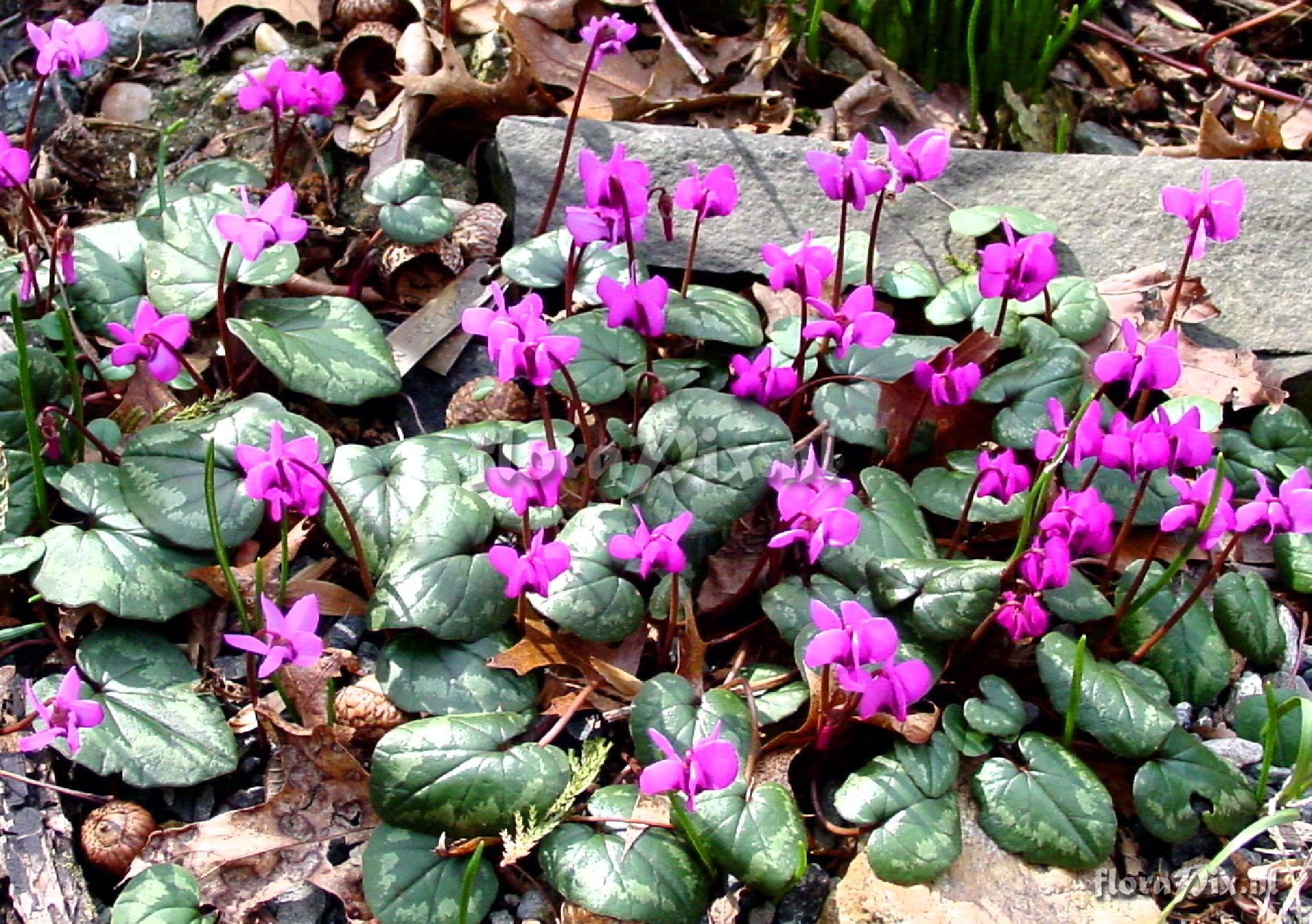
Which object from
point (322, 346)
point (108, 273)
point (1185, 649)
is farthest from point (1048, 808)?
point (108, 273)

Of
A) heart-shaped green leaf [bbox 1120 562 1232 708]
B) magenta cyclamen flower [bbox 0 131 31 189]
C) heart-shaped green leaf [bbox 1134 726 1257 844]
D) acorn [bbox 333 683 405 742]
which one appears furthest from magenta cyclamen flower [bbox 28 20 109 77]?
heart-shaped green leaf [bbox 1134 726 1257 844]

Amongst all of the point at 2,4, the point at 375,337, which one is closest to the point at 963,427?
the point at 375,337

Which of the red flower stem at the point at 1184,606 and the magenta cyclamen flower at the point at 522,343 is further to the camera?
the red flower stem at the point at 1184,606

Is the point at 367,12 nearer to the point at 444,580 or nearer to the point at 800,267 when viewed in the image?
the point at 800,267

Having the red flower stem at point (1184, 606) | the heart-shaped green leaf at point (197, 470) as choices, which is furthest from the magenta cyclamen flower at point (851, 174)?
the heart-shaped green leaf at point (197, 470)

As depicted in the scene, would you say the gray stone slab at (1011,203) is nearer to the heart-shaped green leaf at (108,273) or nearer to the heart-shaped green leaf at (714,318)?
the heart-shaped green leaf at (714,318)

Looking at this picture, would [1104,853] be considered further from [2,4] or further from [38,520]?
[2,4]
